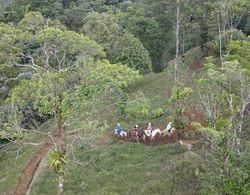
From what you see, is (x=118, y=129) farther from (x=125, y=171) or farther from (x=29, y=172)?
(x=29, y=172)

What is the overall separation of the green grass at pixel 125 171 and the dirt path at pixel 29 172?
0.99m

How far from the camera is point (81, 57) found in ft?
60.3

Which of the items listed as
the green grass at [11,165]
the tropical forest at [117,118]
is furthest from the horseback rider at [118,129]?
the green grass at [11,165]

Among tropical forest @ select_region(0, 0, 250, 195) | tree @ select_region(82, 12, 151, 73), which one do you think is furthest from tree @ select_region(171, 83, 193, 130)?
tree @ select_region(82, 12, 151, 73)

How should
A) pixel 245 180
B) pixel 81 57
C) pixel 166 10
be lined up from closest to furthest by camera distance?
pixel 245 180 → pixel 81 57 → pixel 166 10

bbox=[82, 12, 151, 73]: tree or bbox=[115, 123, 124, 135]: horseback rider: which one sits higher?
bbox=[82, 12, 151, 73]: tree

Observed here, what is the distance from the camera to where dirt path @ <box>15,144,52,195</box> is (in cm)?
2328

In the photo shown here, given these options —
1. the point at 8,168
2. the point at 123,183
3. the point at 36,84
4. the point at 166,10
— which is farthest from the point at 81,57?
the point at 166,10

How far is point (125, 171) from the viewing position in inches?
865

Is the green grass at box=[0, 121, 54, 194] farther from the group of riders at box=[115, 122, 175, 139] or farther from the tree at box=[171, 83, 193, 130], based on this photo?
the tree at box=[171, 83, 193, 130]

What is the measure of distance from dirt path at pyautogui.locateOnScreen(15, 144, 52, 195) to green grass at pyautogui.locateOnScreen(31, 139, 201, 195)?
3.24 feet

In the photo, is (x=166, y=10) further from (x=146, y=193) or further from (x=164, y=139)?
(x=146, y=193)

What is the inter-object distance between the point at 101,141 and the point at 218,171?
11.2 meters

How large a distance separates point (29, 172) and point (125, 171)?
6528 millimetres
